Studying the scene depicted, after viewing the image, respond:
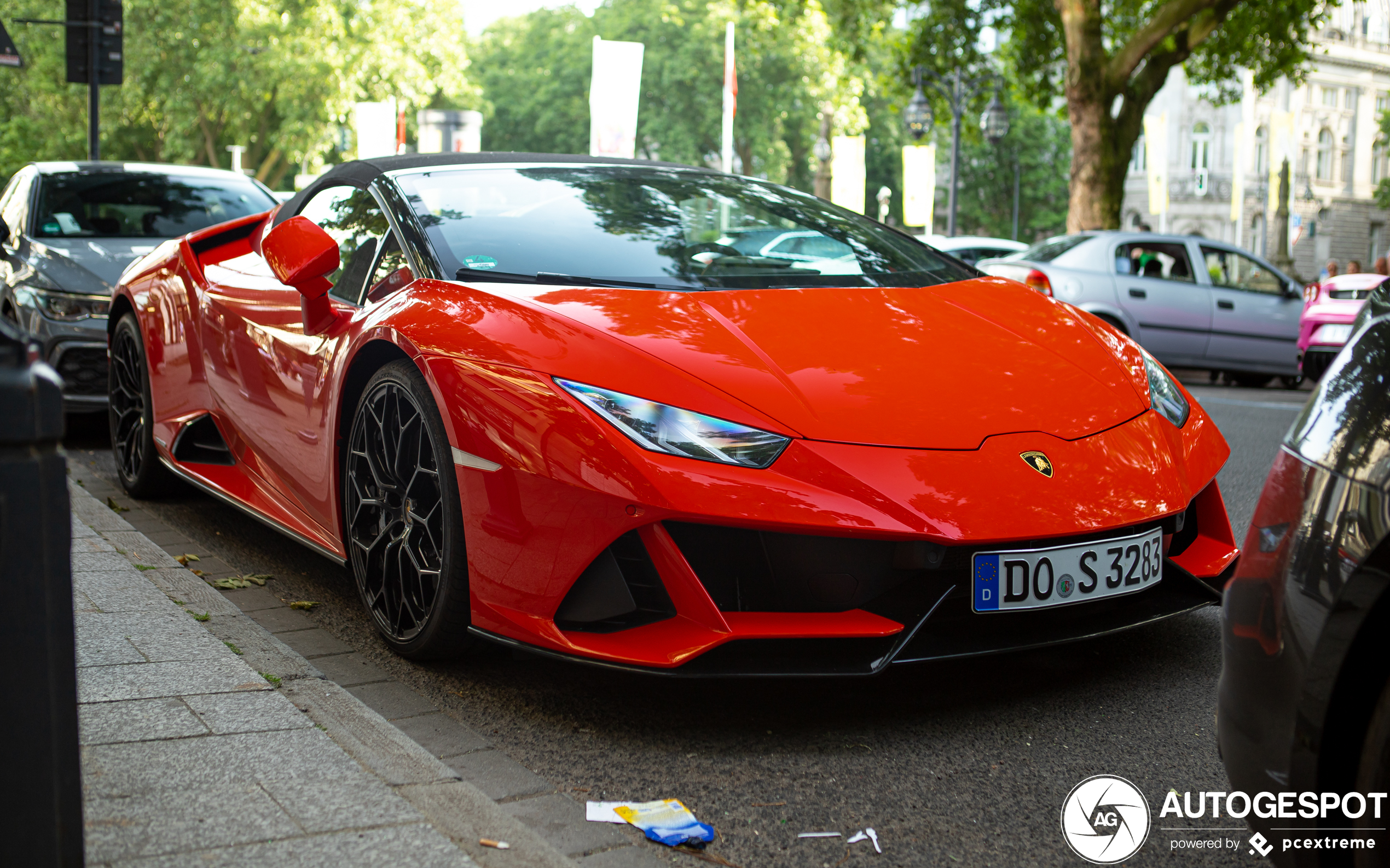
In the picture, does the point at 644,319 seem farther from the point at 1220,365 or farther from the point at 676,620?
the point at 1220,365

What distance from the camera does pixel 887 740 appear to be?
293 cm

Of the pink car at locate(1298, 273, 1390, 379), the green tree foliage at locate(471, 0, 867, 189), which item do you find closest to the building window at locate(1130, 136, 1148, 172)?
the green tree foliage at locate(471, 0, 867, 189)

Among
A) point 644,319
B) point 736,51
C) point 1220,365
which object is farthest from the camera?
point 736,51

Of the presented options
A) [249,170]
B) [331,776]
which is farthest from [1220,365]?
[249,170]

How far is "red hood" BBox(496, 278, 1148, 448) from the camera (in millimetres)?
2906

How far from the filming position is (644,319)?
3154mm

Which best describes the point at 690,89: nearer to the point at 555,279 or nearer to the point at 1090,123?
the point at 1090,123

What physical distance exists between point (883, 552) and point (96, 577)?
7.56 feet

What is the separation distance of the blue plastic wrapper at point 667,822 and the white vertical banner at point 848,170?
2348cm

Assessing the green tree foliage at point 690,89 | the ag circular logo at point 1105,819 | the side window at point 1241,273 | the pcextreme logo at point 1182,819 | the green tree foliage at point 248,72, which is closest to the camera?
the pcextreme logo at point 1182,819

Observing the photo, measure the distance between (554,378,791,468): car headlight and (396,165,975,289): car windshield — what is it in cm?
72

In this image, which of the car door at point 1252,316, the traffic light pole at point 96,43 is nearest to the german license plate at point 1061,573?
the traffic light pole at point 96,43

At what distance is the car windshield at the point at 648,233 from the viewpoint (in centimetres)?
359

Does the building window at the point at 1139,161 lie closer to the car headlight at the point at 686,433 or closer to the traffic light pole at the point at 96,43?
the traffic light pole at the point at 96,43
